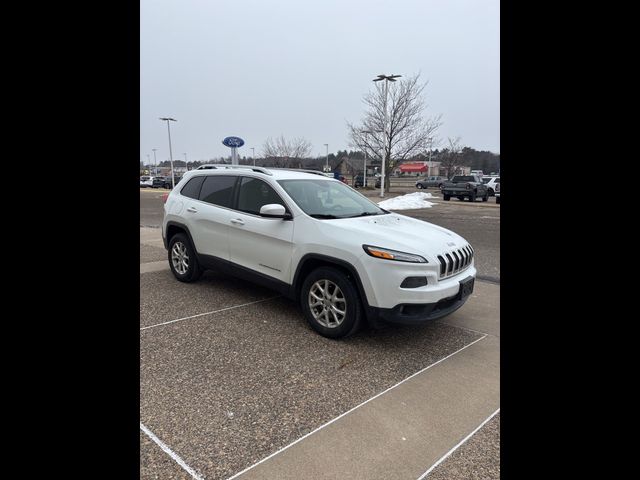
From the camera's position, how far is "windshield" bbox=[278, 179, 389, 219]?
14.7 ft

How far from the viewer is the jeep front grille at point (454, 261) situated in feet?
12.5

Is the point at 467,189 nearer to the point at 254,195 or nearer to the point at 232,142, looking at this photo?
the point at 232,142

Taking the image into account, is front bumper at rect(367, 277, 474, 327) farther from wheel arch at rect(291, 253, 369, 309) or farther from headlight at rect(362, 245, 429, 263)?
headlight at rect(362, 245, 429, 263)

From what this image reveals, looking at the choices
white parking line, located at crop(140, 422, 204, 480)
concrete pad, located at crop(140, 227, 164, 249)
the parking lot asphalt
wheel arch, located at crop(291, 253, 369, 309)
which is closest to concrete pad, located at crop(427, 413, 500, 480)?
the parking lot asphalt

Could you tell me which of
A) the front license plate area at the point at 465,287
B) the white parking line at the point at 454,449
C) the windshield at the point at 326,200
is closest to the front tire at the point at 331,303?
the windshield at the point at 326,200

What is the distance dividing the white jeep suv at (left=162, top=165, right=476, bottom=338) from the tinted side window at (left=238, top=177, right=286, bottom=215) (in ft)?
0.04

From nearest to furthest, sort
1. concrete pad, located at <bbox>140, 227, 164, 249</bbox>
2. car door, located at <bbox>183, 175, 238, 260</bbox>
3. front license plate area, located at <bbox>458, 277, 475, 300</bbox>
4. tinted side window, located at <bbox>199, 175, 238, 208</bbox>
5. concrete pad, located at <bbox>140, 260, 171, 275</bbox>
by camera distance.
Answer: front license plate area, located at <bbox>458, 277, 475, 300</bbox>, car door, located at <bbox>183, 175, 238, 260</bbox>, tinted side window, located at <bbox>199, 175, 238, 208</bbox>, concrete pad, located at <bbox>140, 260, 171, 275</bbox>, concrete pad, located at <bbox>140, 227, 164, 249</bbox>

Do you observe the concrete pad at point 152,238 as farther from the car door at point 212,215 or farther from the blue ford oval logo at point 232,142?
the blue ford oval logo at point 232,142

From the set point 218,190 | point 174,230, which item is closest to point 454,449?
point 218,190

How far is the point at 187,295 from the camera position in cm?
545

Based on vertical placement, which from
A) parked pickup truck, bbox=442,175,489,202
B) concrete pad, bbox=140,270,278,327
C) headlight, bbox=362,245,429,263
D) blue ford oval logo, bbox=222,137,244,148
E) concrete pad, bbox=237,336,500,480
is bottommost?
concrete pad, bbox=237,336,500,480
